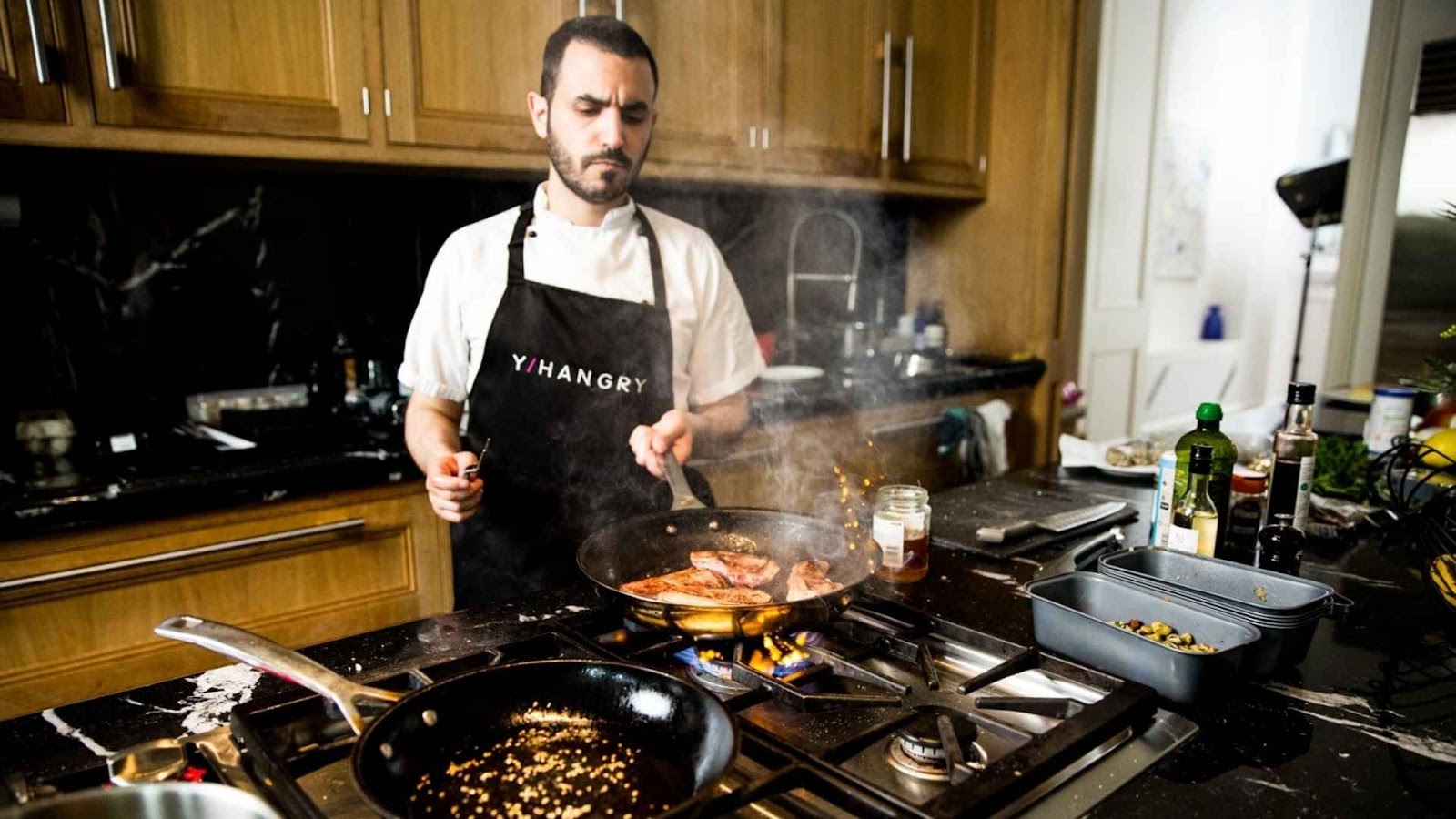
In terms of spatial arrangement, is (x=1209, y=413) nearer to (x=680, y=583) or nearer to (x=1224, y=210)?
(x=680, y=583)

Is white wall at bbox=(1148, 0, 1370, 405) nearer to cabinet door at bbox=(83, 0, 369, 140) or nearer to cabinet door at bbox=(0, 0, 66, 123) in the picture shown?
cabinet door at bbox=(83, 0, 369, 140)

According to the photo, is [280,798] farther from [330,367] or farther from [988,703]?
[330,367]

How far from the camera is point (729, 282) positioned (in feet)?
6.80

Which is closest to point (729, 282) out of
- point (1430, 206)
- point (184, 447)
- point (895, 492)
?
point (895, 492)

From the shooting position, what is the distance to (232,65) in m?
1.91

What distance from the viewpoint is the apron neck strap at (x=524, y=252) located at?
5.96ft

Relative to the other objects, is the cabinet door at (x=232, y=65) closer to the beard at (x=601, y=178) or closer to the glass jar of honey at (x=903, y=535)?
the beard at (x=601, y=178)

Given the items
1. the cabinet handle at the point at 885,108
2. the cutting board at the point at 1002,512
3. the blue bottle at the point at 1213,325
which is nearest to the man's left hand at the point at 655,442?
the cutting board at the point at 1002,512

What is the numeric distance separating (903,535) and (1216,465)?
0.46 meters

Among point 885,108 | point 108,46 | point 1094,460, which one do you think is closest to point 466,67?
point 108,46

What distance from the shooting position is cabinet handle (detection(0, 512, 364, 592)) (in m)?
1.58

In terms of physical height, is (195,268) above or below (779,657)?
above

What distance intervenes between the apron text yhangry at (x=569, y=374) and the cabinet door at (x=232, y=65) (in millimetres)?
774

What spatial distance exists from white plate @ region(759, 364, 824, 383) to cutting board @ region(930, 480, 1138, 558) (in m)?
1.08
